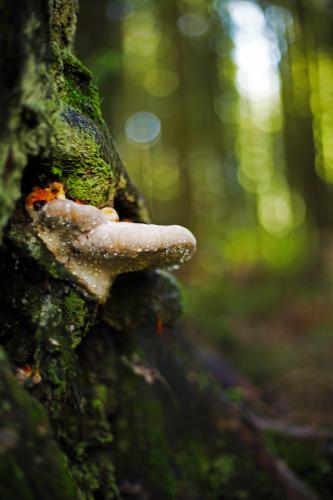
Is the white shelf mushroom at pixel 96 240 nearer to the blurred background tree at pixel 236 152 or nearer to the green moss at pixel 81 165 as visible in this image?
the green moss at pixel 81 165

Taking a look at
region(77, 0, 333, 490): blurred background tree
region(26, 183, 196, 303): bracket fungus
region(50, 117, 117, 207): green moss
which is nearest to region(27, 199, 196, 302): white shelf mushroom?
region(26, 183, 196, 303): bracket fungus

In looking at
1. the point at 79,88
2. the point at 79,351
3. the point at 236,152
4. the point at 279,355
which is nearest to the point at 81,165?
the point at 79,88

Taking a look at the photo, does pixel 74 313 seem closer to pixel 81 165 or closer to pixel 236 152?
pixel 81 165

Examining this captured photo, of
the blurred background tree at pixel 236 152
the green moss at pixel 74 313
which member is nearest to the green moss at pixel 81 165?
the green moss at pixel 74 313

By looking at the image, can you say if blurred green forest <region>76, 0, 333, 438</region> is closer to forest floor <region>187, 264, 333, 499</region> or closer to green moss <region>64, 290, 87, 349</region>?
forest floor <region>187, 264, 333, 499</region>

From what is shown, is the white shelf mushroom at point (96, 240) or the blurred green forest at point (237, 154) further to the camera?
the blurred green forest at point (237, 154)

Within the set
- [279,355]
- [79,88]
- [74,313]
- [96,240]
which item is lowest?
[279,355]
